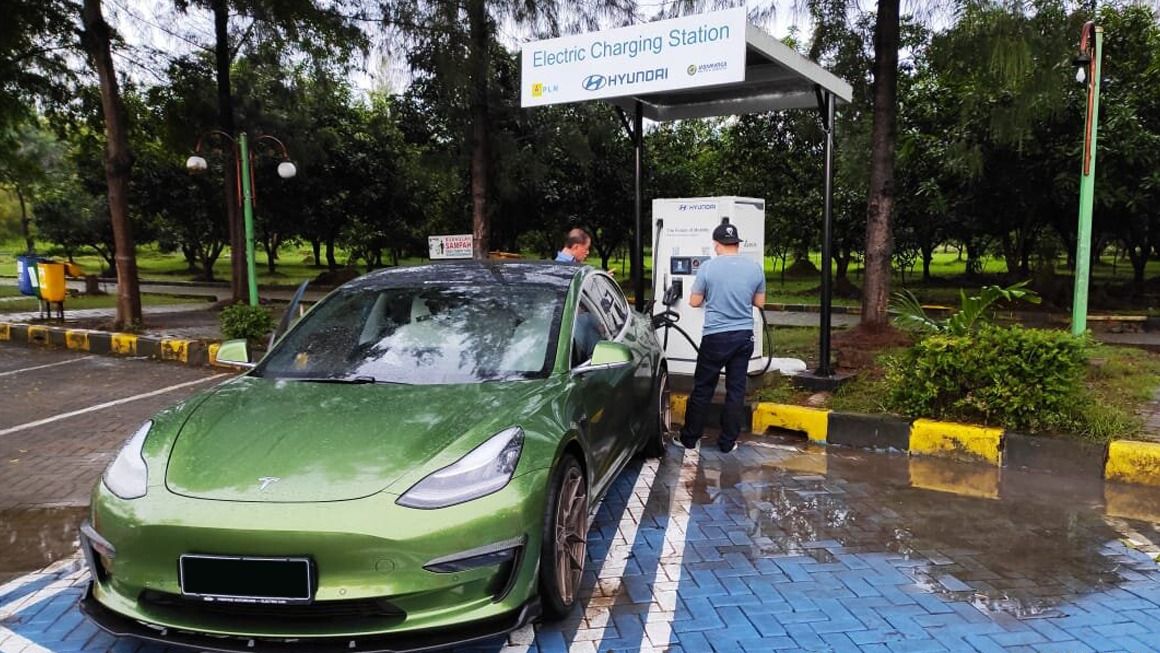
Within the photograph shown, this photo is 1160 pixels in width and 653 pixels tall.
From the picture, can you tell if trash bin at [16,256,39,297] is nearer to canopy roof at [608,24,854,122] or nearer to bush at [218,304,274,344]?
bush at [218,304,274,344]

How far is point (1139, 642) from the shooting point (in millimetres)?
2988

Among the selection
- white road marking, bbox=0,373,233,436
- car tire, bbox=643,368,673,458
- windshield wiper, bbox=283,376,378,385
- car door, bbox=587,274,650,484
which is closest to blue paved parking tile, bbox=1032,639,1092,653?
car door, bbox=587,274,650,484

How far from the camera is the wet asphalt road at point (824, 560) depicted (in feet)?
10.1

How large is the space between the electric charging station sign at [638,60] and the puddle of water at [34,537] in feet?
16.0

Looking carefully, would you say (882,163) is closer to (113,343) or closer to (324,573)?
(324,573)

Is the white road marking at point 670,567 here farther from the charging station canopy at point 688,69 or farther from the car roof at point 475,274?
the charging station canopy at point 688,69

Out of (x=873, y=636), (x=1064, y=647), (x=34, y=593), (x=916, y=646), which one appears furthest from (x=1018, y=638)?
(x=34, y=593)

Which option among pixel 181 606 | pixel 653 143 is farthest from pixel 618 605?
pixel 653 143

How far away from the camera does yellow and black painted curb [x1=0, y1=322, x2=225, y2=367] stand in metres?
10.1

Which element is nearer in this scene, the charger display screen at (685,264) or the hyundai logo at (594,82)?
the hyundai logo at (594,82)

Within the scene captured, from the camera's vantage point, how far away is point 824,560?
381 cm

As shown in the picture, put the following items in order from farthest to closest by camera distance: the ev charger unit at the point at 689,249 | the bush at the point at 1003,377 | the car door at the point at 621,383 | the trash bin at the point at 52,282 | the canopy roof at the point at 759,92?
1. the trash bin at the point at 52,282
2. the ev charger unit at the point at 689,249
3. the canopy roof at the point at 759,92
4. the bush at the point at 1003,377
5. the car door at the point at 621,383

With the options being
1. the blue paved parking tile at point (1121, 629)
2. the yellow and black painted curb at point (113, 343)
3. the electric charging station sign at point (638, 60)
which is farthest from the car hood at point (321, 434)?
the yellow and black painted curb at point (113, 343)

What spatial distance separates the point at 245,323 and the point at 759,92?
6626mm
